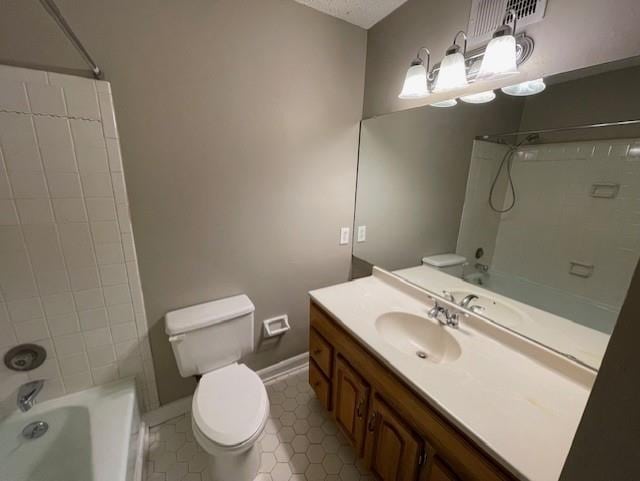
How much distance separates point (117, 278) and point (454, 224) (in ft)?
5.66

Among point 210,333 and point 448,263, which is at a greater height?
point 448,263

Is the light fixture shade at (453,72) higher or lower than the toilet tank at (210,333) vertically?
higher

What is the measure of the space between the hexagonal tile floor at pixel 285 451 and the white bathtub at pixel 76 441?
0.21 m

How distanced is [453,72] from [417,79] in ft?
0.63

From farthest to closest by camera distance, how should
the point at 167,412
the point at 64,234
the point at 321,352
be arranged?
the point at 167,412, the point at 321,352, the point at 64,234

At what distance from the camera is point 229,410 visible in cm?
121

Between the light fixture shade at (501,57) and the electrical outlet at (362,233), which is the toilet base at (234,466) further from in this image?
the light fixture shade at (501,57)

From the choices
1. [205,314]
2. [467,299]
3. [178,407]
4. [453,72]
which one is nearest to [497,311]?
[467,299]

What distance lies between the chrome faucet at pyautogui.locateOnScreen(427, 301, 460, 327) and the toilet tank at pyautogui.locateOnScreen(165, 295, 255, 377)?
98cm

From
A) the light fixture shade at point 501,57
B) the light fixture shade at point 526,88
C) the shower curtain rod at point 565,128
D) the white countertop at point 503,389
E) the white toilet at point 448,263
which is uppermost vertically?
the light fixture shade at point 501,57

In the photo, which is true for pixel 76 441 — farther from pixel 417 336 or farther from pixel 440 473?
pixel 417 336

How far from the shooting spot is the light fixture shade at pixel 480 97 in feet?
3.65

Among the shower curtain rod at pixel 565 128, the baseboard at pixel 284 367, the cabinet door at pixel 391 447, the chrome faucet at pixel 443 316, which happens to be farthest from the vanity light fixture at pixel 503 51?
the baseboard at pixel 284 367

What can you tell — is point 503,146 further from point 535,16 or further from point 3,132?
point 3,132
